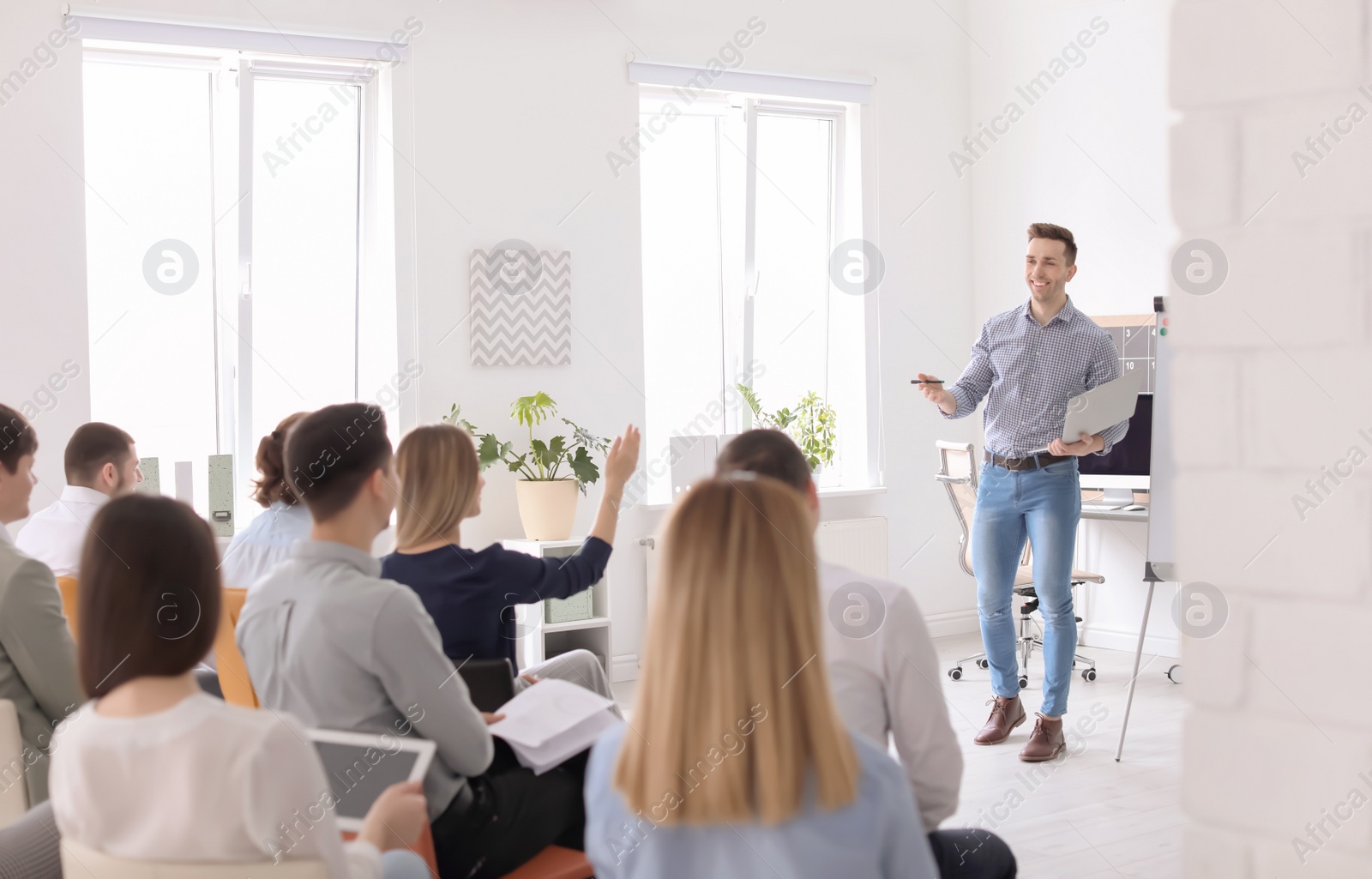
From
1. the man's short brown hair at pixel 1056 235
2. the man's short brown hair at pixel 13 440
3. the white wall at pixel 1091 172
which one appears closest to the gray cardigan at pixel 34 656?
the man's short brown hair at pixel 13 440

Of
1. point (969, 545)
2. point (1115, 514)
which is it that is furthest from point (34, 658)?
point (1115, 514)

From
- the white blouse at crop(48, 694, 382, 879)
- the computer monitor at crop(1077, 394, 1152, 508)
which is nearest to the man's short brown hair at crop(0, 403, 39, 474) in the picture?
the white blouse at crop(48, 694, 382, 879)

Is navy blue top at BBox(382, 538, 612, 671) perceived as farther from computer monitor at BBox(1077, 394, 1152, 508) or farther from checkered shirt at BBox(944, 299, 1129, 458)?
computer monitor at BBox(1077, 394, 1152, 508)

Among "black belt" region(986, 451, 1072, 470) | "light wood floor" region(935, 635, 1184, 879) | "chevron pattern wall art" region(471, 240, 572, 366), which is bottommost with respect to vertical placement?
"light wood floor" region(935, 635, 1184, 879)

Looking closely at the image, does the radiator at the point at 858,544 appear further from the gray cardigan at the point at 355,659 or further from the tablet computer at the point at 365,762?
the tablet computer at the point at 365,762

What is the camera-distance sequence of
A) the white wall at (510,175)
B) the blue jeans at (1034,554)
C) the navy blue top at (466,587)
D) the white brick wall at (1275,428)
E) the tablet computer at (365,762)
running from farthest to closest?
1. the white wall at (510,175)
2. the blue jeans at (1034,554)
3. the navy blue top at (466,587)
4. the tablet computer at (365,762)
5. the white brick wall at (1275,428)

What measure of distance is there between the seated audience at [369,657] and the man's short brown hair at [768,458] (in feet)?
1.80

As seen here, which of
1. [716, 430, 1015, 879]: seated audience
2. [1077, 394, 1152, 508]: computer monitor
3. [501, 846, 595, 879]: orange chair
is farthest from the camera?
[1077, 394, 1152, 508]: computer monitor

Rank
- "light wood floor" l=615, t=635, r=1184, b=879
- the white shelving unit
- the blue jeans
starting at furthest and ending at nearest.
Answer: the white shelving unit
the blue jeans
"light wood floor" l=615, t=635, r=1184, b=879

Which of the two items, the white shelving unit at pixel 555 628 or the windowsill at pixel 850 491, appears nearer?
the white shelving unit at pixel 555 628

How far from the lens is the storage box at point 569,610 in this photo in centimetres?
490

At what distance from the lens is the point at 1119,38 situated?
5582mm

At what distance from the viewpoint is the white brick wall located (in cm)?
89

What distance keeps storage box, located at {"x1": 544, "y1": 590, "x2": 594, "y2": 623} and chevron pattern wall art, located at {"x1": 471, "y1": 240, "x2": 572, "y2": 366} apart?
107cm
